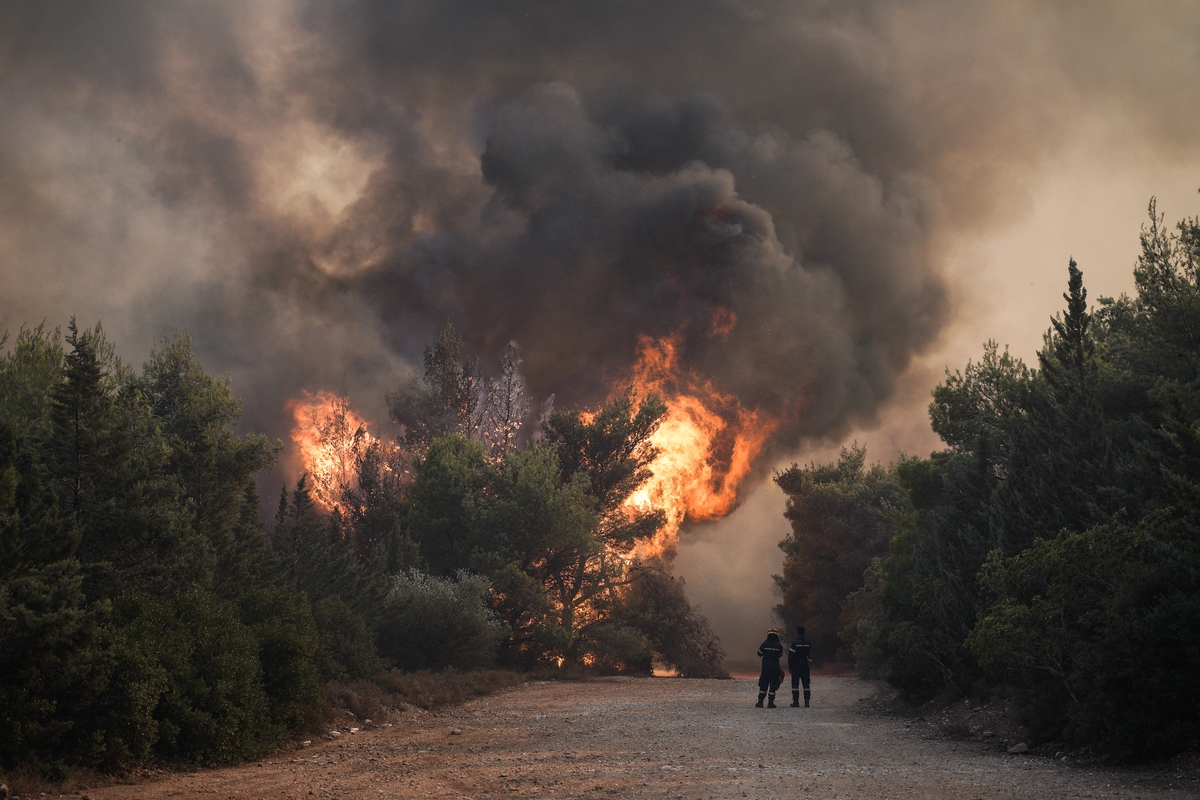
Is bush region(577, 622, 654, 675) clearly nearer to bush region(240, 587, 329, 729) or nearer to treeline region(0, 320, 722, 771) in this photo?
treeline region(0, 320, 722, 771)

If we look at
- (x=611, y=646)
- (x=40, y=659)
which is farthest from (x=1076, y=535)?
(x=611, y=646)

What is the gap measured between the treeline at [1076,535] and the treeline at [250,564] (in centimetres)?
1350

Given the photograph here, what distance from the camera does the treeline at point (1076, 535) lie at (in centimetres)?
1253

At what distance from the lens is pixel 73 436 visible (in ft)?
55.6

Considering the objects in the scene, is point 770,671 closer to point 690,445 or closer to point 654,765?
point 654,765

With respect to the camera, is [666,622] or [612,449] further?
[612,449]

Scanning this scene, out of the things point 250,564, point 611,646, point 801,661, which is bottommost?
point 611,646

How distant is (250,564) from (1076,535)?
828 inches

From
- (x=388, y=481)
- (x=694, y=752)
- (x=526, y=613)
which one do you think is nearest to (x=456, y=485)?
(x=526, y=613)

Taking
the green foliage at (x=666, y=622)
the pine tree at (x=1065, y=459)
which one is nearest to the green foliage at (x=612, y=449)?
the green foliage at (x=666, y=622)

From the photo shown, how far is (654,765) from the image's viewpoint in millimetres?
13031

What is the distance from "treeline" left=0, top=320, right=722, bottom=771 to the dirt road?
1323 mm

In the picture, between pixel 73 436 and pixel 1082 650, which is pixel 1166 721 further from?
pixel 73 436

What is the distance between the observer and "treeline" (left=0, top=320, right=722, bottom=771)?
1162cm
